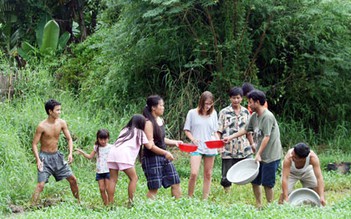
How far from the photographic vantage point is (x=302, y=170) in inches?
356

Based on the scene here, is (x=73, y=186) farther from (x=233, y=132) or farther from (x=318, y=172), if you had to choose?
(x=318, y=172)

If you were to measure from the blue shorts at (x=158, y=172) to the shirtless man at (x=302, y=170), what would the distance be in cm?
149

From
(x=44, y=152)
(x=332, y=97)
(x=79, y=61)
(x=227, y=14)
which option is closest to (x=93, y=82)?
(x=79, y=61)

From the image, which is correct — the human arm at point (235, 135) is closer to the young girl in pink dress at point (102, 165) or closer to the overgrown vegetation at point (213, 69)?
the young girl in pink dress at point (102, 165)

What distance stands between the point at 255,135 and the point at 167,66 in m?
6.10

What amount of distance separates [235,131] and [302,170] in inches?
57.0

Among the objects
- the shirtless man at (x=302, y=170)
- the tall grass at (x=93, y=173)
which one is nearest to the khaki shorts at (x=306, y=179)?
the shirtless man at (x=302, y=170)

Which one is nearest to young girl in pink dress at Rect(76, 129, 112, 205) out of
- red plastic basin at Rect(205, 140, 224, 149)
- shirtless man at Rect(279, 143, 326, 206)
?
red plastic basin at Rect(205, 140, 224, 149)

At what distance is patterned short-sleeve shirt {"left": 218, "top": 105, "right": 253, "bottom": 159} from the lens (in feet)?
33.5

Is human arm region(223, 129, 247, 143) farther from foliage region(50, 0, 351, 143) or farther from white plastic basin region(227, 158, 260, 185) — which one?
foliage region(50, 0, 351, 143)

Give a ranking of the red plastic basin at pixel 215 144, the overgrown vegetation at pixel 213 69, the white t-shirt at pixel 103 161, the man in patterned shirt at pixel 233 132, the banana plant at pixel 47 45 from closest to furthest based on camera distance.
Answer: the white t-shirt at pixel 103 161
the red plastic basin at pixel 215 144
the man in patterned shirt at pixel 233 132
the overgrown vegetation at pixel 213 69
the banana plant at pixel 47 45

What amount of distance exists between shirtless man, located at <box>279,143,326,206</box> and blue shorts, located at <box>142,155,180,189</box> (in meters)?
1.49

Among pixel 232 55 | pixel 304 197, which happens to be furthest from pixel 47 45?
pixel 304 197

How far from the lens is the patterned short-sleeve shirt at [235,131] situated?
10211mm
